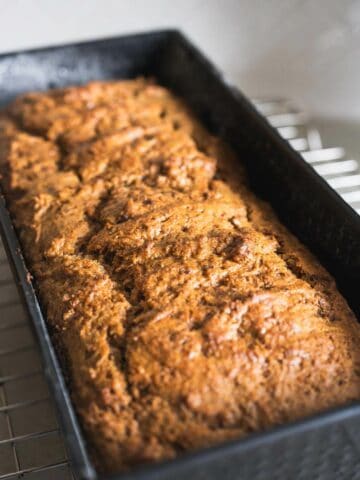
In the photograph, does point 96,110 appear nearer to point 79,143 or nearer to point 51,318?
point 79,143

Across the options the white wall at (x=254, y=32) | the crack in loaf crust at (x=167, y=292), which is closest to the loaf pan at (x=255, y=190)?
the crack in loaf crust at (x=167, y=292)

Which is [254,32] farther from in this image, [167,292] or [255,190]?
[167,292]

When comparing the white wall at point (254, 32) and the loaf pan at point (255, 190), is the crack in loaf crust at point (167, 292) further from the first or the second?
the white wall at point (254, 32)

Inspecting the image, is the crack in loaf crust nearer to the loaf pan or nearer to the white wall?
the loaf pan

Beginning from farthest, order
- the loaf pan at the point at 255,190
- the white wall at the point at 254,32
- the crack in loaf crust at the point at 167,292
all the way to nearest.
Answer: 1. the white wall at the point at 254,32
2. the crack in loaf crust at the point at 167,292
3. the loaf pan at the point at 255,190

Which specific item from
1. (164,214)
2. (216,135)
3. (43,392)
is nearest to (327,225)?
(164,214)
